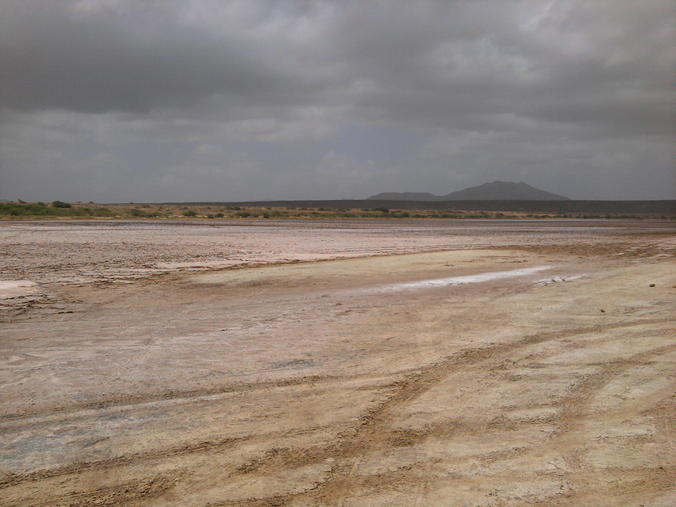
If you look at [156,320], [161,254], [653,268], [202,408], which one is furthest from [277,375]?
[161,254]

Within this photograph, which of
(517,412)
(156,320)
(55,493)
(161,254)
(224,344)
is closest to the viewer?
(55,493)

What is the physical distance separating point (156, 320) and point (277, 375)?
126 inches

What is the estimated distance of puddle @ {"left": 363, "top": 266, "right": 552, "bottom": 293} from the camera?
1017cm

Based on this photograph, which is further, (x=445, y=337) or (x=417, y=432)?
(x=445, y=337)

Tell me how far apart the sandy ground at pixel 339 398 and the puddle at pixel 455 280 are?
88cm

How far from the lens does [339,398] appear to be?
412cm

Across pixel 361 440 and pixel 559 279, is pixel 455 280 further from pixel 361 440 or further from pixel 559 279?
pixel 361 440

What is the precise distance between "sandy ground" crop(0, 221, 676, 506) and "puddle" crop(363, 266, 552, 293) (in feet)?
2.87

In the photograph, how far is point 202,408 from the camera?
12.8 feet

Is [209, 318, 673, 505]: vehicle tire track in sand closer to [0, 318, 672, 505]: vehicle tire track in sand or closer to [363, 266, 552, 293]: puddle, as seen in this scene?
[0, 318, 672, 505]: vehicle tire track in sand

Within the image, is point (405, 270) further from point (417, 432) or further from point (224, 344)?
point (417, 432)

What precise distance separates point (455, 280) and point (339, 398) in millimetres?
7610

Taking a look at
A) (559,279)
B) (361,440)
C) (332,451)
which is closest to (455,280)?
(559,279)

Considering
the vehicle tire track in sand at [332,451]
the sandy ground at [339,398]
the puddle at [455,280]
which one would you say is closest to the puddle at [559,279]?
the puddle at [455,280]
